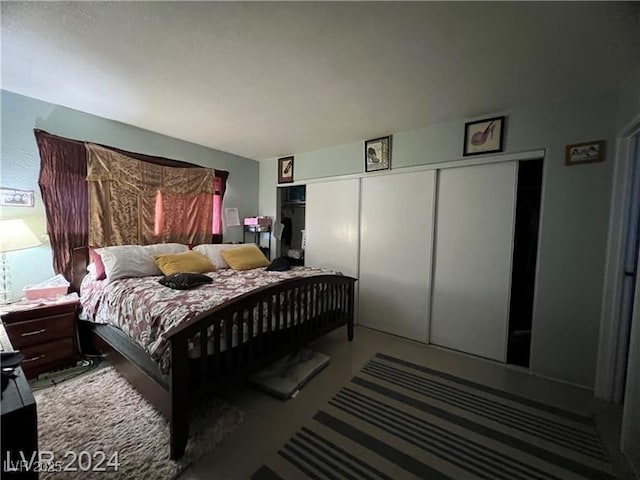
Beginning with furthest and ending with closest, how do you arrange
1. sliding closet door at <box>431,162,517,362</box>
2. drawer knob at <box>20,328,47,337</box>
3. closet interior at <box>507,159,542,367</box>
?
closet interior at <box>507,159,542,367</box>
sliding closet door at <box>431,162,517,362</box>
drawer knob at <box>20,328,47,337</box>

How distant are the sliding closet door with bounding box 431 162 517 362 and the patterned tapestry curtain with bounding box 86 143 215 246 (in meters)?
2.97

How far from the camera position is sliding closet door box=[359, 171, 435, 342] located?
9.24ft

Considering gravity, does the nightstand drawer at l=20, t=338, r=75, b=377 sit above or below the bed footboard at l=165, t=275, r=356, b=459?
below

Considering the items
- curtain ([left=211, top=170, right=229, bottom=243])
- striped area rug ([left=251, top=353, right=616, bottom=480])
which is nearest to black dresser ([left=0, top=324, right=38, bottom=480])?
striped area rug ([left=251, top=353, right=616, bottom=480])

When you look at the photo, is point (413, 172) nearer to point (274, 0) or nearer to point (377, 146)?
point (377, 146)

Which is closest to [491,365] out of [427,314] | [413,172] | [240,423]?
[427,314]

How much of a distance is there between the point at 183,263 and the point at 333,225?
1.86 metres

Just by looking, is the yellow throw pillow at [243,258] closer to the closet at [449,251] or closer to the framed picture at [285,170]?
the closet at [449,251]

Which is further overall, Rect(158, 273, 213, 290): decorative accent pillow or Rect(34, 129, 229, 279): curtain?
Rect(34, 129, 229, 279): curtain

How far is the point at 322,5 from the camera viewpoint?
1.25 metres

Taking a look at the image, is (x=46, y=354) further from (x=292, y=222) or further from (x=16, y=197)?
(x=292, y=222)

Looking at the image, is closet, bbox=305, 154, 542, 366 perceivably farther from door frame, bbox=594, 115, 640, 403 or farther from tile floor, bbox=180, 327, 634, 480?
door frame, bbox=594, 115, 640, 403

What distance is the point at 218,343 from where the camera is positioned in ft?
5.08

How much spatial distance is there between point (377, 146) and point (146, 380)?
305cm
